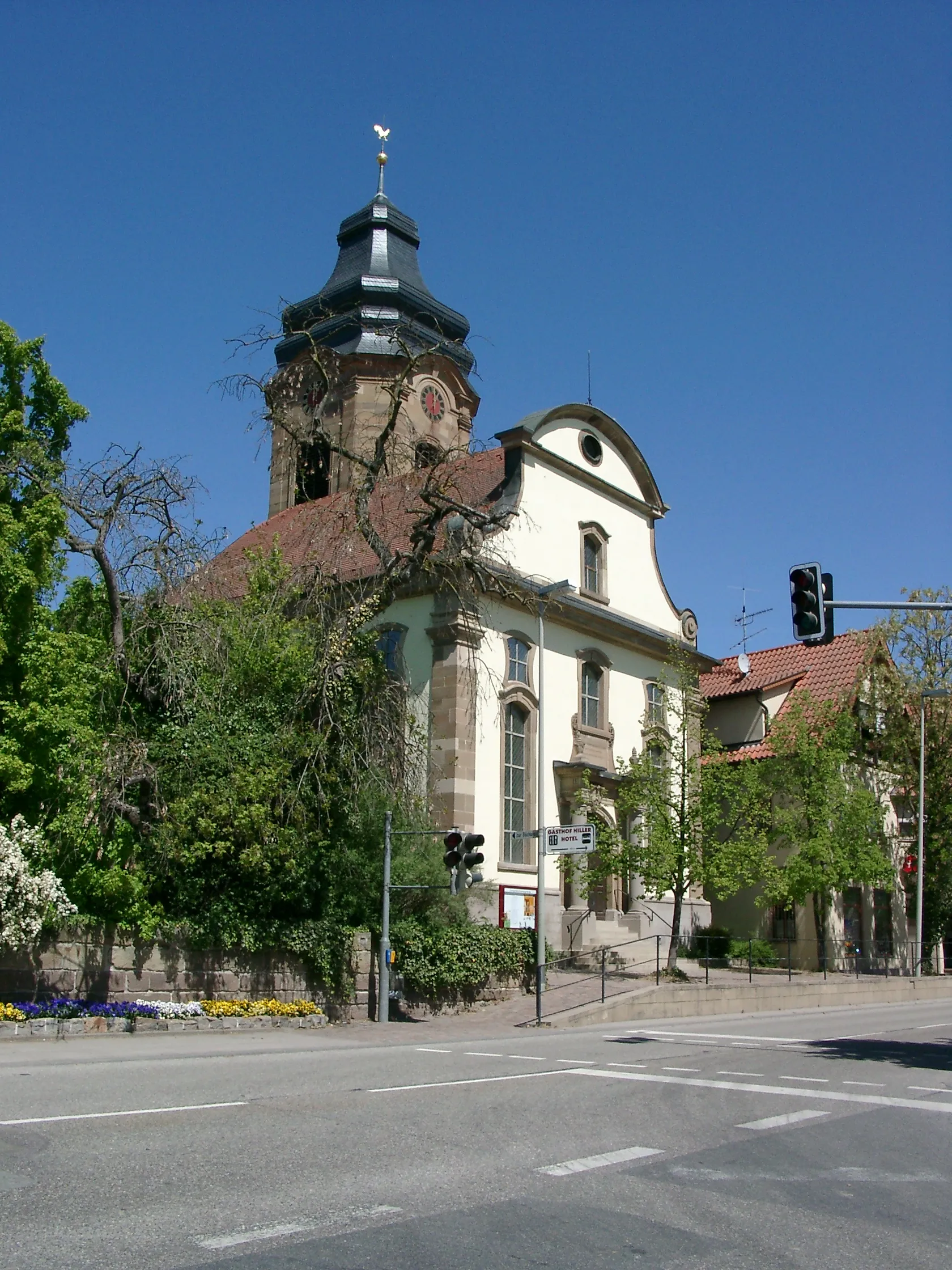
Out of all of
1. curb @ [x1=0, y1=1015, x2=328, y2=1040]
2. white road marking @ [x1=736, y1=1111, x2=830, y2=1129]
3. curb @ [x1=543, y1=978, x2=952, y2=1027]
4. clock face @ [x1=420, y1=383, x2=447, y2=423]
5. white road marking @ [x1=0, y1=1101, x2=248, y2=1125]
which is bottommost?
curb @ [x1=543, y1=978, x2=952, y2=1027]

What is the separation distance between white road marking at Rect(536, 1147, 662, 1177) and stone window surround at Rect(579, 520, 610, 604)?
26.4m

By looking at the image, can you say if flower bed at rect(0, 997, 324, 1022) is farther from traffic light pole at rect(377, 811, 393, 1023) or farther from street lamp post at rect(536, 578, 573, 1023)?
street lamp post at rect(536, 578, 573, 1023)

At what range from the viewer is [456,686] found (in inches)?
1140

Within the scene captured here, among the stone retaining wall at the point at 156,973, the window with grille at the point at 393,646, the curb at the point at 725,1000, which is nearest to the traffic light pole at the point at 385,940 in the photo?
the stone retaining wall at the point at 156,973

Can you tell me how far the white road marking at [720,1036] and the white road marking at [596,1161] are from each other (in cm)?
1076

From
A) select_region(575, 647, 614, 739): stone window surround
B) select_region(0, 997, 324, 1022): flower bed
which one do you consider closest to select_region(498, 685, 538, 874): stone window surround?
select_region(575, 647, 614, 739): stone window surround

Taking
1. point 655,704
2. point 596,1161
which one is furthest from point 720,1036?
point 655,704

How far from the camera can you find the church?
2816 centimetres

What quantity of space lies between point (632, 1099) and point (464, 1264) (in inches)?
245

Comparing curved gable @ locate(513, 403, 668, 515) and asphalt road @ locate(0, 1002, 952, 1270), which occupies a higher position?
curved gable @ locate(513, 403, 668, 515)

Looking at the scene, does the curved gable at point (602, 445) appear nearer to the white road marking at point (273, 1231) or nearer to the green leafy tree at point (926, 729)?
the green leafy tree at point (926, 729)

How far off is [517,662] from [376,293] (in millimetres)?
16595

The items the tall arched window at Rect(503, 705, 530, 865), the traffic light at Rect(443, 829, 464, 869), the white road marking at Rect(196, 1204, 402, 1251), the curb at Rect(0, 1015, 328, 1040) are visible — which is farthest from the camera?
the tall arched window at Rect(503, 705, 530, 865)

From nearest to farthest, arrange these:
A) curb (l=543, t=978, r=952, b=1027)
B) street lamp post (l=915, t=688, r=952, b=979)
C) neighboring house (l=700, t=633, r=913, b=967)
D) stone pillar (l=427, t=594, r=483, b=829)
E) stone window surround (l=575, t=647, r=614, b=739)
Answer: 1. curb (l=543, t=978, r=952, b=1027)
2. stone pillar (l=427, t=594, r=483, b=829)
3. stone window surround (l=575, t=647, r=614, b=739)
4. street lamp post (l=915, t=688, r=952, b=979)
5. neighboring house (l=700, t=633, r=913, b=967)
